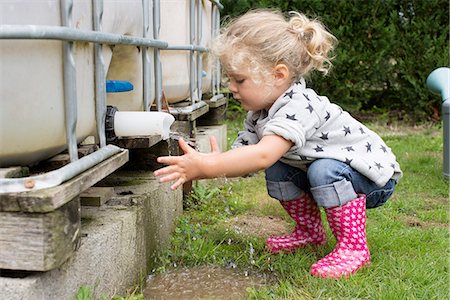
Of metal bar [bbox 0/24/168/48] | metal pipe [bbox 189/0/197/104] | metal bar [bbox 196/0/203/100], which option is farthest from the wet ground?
metal bar [bbox 196/0/203/100]

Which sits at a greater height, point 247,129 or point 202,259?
point 247,129

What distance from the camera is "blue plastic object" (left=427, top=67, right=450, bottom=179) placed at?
369 centimetres

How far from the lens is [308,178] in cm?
220

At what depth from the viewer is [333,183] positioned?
2100 millimetres

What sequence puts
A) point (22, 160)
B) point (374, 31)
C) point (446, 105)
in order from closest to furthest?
point (22, 160) < point (446, 105) < point (374, 31)

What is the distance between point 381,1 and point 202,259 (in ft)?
15.7

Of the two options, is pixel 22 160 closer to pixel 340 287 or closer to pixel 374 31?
pixel 340 287

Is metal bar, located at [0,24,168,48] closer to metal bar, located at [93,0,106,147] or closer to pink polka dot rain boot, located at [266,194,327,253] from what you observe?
metal bar, located at [93,0,106,147]

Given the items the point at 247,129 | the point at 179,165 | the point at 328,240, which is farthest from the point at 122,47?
the point at 328,240

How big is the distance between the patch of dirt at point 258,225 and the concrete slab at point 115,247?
338 millimetres

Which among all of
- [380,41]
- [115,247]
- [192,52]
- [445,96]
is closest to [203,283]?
[115,247]

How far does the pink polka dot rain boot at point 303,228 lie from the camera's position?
2.37 meters

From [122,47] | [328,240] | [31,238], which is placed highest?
[122,47]

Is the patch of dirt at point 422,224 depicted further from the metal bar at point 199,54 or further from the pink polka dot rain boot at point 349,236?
the metal bar at point 199,54
